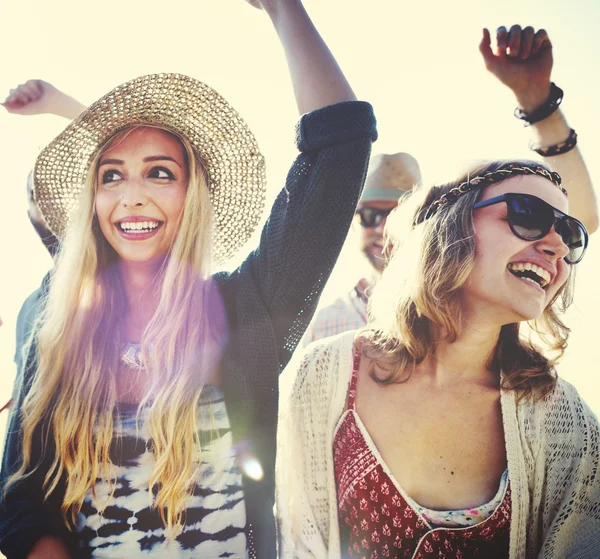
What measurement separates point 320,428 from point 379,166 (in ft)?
7.21

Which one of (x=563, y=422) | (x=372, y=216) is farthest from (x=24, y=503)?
(x=372, y=216)

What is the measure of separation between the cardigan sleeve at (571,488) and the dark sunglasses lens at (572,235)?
0.64 metres

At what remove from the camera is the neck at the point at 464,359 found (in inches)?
75.2

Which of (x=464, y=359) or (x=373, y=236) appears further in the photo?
(x=373, y=236)

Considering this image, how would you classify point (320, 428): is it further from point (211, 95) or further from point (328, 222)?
point (211, 95)

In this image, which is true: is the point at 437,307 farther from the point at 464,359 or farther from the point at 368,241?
the point at 368,241

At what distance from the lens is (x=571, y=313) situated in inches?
85.2

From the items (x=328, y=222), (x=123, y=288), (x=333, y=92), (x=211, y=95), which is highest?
(x=211, y=95)

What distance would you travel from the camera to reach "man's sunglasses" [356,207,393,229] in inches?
131

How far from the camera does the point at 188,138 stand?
6.44 feet

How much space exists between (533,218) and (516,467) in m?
0.90

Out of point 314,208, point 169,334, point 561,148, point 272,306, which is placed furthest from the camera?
point 561,148

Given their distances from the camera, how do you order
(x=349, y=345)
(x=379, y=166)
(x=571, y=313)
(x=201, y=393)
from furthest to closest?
(x=379, y=166), (x=571, y=313), (x=349, y=345), (x=201, y=393)

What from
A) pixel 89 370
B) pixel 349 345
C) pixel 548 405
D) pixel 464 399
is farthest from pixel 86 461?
pixel 548 405
